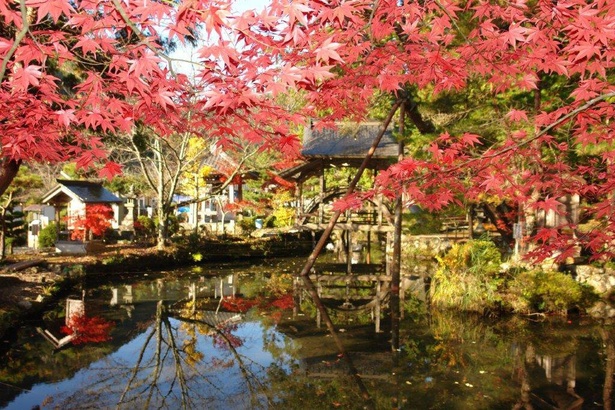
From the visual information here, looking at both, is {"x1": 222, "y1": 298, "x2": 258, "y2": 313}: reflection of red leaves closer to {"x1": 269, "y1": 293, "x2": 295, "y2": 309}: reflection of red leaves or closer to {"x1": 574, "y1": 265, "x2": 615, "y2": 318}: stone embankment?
{"x1": 269, "y1": 293, "x2": 295, "y2": 309}: reflection of red leaves

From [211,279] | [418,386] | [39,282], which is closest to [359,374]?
[418,386]

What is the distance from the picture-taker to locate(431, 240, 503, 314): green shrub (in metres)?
10.4

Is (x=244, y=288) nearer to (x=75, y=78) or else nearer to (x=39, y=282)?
(x=39, y=282)

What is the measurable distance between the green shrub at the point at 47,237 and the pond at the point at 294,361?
325 inches

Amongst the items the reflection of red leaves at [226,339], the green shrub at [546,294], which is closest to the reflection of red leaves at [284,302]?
the reflection of red leaves at [226,339]

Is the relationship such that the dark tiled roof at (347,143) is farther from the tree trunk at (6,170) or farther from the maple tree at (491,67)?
the maple tree at (491,67)

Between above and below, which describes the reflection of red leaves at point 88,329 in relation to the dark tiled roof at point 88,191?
below

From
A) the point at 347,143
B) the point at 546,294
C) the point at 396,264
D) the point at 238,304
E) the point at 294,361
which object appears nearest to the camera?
the point at 294,361

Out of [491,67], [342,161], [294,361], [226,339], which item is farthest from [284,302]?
[491,67]

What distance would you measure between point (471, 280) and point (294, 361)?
491 cm

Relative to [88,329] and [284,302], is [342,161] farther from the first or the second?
[88,329]

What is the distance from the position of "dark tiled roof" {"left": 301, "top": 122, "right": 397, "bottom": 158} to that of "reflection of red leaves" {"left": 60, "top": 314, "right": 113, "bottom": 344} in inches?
328

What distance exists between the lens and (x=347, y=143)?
1661 centimetres

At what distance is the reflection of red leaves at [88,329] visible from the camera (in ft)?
28.4
